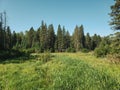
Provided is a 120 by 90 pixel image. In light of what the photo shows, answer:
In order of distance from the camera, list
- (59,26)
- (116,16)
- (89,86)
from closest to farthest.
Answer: (89,86) < (116,16) < (59,26)

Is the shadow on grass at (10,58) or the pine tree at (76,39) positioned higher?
the pine tree at (76,39)

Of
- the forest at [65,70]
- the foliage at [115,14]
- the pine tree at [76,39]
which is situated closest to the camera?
the forest at [65,70]

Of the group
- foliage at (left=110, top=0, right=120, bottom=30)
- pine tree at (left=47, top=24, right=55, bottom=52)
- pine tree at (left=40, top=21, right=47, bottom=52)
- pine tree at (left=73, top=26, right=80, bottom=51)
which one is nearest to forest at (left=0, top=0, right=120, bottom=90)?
foliage at (left=110, top=0, right=120, bottom=30)

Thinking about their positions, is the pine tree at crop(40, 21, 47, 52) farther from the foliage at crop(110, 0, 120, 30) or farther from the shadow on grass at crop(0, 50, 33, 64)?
the foliage at crop(110, 0, 120, 30)

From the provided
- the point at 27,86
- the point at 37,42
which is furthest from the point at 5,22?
the point at 27,86

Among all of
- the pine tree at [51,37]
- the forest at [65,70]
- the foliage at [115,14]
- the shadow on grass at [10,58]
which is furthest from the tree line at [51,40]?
the foliage at [115,14]

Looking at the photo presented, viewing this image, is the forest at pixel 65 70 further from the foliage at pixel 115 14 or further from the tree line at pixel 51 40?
the tree line at pixel 51 40

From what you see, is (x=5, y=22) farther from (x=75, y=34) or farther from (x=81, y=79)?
(x=81, y=79)

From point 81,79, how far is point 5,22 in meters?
48.8

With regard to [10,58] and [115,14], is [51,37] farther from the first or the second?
[115,14]

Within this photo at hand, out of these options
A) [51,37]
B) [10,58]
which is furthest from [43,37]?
[10,58]

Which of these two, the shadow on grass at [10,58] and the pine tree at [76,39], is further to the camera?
the pine tree at [76,39]

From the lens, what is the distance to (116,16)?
21859 millimetres

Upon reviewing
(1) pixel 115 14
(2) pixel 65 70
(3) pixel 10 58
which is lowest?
(2) pixel 65 70
